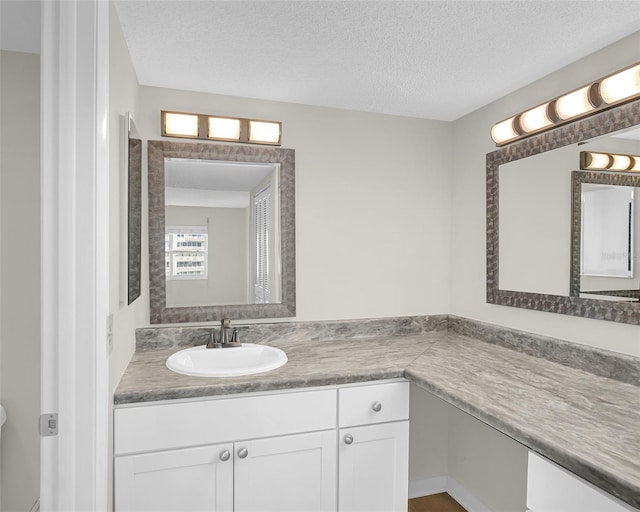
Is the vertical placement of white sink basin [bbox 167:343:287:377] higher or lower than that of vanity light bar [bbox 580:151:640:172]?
lower

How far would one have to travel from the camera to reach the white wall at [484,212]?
1.70 m

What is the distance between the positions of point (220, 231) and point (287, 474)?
1225mm

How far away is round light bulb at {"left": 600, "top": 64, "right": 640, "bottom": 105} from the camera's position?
1.53 meters

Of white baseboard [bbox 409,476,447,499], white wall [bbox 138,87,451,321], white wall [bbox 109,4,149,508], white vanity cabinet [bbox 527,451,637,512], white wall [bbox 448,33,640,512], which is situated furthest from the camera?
white baseboard [bbox 409,476,447,499]

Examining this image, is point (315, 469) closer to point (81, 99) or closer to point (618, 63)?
point (81, 99)

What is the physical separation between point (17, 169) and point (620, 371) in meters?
2.79

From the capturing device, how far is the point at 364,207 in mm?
2535

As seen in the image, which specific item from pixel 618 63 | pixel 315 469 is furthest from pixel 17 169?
pixel 618 63

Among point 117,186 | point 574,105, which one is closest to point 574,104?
point 574,105

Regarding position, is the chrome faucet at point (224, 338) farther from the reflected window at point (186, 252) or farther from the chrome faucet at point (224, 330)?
the reflected window at point (186, 252)

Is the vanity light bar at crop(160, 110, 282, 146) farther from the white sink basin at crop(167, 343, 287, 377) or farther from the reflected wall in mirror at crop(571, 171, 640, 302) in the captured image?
the reflected wall in mirror at crop(571, 171, 640, 302)

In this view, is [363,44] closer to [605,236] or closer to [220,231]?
[220,231]

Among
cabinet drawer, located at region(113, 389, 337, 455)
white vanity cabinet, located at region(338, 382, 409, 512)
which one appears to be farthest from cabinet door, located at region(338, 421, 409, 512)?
cabinet drawer, located at region(113, 389, 337, 455)

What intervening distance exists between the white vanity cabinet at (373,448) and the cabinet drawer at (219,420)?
0.09 m
